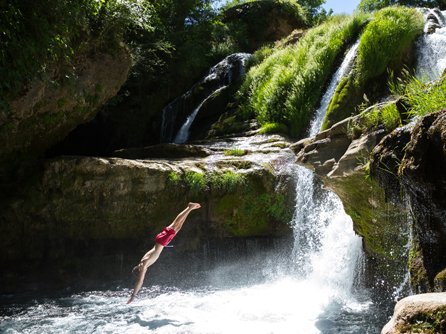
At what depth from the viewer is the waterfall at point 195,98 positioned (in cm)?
1497

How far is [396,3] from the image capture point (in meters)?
28.1

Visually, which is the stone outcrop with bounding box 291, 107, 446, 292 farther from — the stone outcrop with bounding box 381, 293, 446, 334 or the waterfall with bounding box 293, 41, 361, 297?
the stone outcrop with bounding box 381, 293, 446, 334

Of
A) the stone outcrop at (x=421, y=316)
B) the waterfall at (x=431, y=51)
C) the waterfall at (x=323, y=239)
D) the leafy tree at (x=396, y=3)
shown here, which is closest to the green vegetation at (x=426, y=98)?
the stone outcrop at (x=421, y=316)

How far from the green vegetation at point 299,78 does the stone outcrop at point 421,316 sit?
8.55m

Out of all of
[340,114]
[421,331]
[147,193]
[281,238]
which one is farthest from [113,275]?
[421,331]

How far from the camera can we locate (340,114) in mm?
10438

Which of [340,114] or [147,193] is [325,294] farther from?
[340,114]

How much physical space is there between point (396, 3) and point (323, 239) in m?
24.5

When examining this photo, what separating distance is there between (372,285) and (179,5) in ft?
45.9

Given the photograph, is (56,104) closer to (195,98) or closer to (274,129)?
(274,129)

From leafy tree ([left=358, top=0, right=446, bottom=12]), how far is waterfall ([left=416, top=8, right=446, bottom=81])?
53.3 ft

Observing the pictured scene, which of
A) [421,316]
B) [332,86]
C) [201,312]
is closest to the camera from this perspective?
[421,316]

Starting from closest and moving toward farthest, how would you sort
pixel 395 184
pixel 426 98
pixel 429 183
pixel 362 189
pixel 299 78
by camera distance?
pixel 429 183 < pixel 426 98 < pixel 395 184 < pixel 362 189 < pixel 299 78

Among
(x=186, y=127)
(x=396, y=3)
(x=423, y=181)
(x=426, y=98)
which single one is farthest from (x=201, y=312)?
(x=396, y=3)
